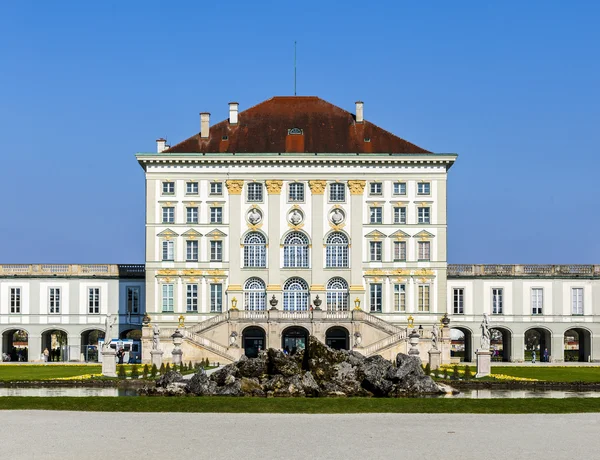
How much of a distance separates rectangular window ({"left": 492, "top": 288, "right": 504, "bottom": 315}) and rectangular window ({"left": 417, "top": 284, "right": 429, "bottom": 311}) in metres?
6.20

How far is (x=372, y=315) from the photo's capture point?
233 ft

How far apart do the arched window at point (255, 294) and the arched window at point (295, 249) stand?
2187mm

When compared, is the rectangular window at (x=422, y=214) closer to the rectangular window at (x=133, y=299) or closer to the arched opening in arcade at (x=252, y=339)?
the arched opening in arcade at (x=252, y=339)

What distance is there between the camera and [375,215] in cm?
7612

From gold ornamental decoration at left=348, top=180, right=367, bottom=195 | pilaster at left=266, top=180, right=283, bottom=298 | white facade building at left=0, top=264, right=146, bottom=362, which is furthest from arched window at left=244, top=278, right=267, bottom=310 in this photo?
gold ornamental decoration at left=348, top=180, right=367, bottom=195

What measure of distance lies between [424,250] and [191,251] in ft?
50.1

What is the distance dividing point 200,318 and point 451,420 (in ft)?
162

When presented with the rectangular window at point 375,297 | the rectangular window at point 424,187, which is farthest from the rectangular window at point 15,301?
the rectangular window at point 424,187

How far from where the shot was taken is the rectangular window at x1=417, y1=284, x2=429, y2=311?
75.6 metres

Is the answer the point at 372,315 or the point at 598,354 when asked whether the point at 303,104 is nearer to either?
the point at 372,315

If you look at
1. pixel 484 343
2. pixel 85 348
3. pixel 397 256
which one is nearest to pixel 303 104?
pixel 397 256

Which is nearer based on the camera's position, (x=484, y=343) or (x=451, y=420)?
(x=451, y=420)

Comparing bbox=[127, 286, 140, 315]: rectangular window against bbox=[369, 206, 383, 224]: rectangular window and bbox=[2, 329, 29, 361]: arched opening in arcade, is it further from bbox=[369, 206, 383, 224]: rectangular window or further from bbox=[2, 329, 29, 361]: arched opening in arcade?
bbox=[369, 206, 383, 224]: rectangular window

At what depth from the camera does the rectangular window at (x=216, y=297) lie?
248 feet
